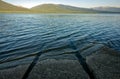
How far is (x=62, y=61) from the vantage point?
559 inches

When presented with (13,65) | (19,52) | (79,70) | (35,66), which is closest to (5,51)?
(19,52)

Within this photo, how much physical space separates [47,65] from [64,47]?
7.09 m

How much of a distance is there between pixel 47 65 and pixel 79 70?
3102mm

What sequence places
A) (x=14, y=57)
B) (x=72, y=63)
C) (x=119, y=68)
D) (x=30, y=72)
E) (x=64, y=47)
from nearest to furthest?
(x=30, y=72) < (x=119, y=68) < (x=72, y=63) < (x=14, y=57) < (x=64, y=47)

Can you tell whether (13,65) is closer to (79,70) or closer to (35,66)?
(35,66)

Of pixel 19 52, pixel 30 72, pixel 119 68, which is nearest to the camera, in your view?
pixel 30 72

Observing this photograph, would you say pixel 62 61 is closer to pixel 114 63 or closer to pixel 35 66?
pixel 35 66

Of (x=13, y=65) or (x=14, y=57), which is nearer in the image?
(x=13, y=65)

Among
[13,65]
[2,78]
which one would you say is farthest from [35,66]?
[2,78]

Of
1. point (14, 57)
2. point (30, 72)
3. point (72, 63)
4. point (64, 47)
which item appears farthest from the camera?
point (64, 47)

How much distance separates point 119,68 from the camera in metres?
12.7

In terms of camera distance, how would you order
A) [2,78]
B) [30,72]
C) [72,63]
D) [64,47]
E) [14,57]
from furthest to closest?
[64,47] < [14,57] < [72,63] < [30,72] < [2,78]

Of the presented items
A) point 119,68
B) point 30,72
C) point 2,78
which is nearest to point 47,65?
point 30,72

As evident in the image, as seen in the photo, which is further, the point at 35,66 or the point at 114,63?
the point at 114,63
